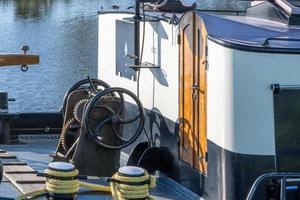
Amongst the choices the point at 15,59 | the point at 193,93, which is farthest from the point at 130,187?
the point at 15,59

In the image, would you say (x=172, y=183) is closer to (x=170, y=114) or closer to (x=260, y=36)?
(x=170, y=114)

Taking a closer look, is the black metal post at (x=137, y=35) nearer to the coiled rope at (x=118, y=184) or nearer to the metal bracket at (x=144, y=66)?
the metal bracket at (x=144, y=66)

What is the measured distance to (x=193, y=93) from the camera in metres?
6.37

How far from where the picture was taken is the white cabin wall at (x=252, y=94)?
5.53 metres

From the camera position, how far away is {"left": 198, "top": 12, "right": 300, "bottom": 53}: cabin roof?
5.57 metres

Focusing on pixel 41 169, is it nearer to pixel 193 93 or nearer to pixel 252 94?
pixel 193 93

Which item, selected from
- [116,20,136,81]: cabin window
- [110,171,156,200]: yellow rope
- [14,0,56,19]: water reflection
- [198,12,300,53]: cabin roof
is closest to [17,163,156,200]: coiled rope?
[110,171,156,200]: yellow rope

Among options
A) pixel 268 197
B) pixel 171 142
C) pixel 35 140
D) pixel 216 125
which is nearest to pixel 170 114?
pixel 171 142

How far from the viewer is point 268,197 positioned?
555cm

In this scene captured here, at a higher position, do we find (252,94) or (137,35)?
(137,35)

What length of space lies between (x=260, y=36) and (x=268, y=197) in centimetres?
128

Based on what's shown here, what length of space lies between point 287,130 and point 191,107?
1.04m

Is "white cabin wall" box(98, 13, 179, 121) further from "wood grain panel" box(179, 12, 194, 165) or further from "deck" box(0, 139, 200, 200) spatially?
"deck" box(0, 139, 200, 200)

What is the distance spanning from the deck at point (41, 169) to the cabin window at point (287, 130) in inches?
37.4
